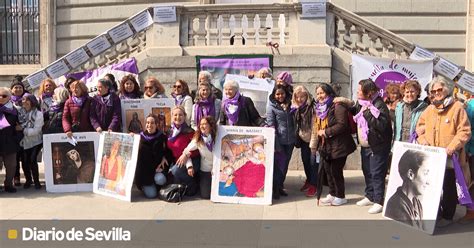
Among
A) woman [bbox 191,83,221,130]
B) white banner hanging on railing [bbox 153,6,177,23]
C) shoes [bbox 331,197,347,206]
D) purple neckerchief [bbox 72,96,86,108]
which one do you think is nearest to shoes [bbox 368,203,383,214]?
shoes [bbox 331,197,347,206]

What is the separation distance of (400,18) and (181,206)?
10.7 m

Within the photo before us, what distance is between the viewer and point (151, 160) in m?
6.67

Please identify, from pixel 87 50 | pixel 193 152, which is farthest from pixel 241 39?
pixel 193 152

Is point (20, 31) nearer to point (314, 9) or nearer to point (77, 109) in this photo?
point (77, 109)

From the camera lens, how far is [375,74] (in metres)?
9.64

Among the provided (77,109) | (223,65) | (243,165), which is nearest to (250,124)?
(243,165)

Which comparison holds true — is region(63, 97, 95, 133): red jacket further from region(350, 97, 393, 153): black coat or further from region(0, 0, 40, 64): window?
region(0, 0, 40, 64): window

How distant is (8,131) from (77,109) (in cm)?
101

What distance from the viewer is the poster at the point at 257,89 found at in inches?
293

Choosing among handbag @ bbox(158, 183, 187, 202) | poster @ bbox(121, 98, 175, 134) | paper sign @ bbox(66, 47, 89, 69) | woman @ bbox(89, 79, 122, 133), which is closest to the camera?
handbag @ bbox(158, 183, 187, 202)

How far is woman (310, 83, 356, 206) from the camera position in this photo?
20.2 ft

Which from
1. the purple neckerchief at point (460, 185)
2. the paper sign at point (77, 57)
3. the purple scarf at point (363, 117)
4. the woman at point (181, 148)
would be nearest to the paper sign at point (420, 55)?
the purple scarf at point (363, 117)

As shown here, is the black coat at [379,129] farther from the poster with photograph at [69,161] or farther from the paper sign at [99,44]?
the paper sign at [99,44]

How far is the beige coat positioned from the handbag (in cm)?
312
